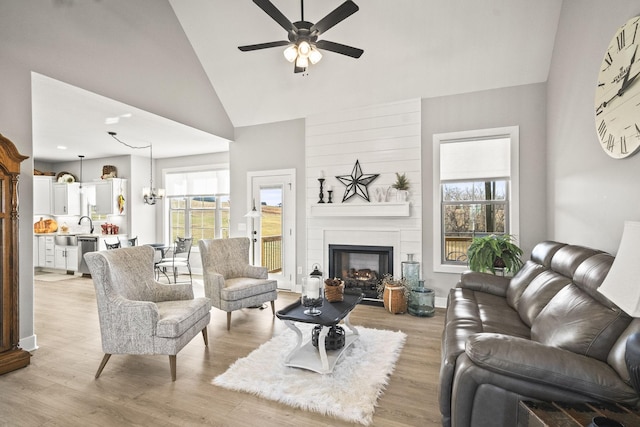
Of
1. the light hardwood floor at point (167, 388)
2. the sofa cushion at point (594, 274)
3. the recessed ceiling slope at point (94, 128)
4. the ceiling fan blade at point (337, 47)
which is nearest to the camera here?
the sofa cushion at point (594, 274)

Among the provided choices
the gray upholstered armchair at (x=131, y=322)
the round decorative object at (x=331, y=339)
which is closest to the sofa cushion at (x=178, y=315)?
the gray upholstered armchair at (x=131, y=322)

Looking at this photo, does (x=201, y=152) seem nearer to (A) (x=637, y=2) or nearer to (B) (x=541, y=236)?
(B) (x=541, y=236)

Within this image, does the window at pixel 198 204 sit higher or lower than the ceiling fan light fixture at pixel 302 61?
lower

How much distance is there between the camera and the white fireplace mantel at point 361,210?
15.3 feet

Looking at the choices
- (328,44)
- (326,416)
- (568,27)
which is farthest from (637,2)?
(326,416)

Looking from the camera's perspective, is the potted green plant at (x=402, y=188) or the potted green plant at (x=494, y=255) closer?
the potted green plant at (x=494, y=255)

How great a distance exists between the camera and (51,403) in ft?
7.56

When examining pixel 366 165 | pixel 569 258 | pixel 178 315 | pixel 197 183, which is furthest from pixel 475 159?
pixel 197 183

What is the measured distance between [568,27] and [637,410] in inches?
137

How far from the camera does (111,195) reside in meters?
7.51

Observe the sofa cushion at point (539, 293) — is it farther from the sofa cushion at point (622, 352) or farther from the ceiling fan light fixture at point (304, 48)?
the ceiling fan light fixture at point (304, 48)

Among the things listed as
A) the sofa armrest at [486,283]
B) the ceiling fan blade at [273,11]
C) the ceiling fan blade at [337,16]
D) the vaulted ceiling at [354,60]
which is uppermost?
the vaulted ceiling at [354,60]

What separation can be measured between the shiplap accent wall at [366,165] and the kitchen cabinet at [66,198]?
20.5 feet

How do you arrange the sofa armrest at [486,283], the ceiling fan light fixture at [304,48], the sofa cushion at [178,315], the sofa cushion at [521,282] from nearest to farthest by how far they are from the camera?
the sofa cushion at [178,315], the sofa cushion at [521,282], the ceiling fan light fixture at [304,48], the sofa armrest at [486,283]
